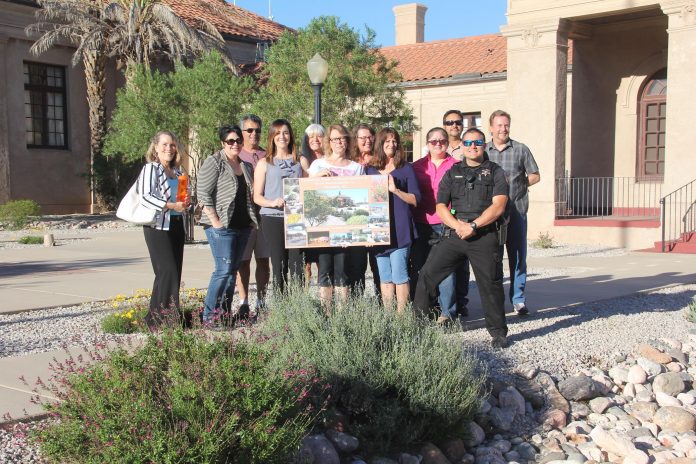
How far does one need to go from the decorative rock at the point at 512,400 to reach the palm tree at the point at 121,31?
63.4ft

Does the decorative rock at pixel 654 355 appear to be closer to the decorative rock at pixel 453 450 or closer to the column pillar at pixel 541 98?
the decorative rock at pixel 453 450

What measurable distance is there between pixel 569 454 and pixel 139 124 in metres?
18.4

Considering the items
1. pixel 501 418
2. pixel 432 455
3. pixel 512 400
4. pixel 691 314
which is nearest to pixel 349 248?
pixel 512 400

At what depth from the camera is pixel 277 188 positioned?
7.70 metres

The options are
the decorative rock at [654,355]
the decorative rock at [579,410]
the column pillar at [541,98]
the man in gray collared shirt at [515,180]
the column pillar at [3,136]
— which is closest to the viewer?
the decorative rock at [579,410]

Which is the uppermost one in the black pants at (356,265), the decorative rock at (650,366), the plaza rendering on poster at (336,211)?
the plaza rendering on poster at (336,211)

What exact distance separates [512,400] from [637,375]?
1.49m

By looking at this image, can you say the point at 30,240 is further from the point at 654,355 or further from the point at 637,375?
the point at 637,375

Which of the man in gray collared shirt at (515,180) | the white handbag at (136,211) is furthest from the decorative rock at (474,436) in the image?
the white handbag at (136,211)

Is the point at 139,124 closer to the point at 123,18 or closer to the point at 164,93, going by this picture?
the point at 164,93

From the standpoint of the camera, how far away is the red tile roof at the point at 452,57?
2500 centimetres

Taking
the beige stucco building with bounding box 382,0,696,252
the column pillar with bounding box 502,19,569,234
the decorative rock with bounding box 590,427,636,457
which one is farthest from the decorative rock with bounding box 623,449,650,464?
the column pillar with bounding box 502,19,569,234

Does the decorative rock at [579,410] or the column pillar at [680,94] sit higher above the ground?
the column pillar at [680,94]

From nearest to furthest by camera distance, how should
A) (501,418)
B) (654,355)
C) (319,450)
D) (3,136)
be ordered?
(319,450) → (501,418) → (654,355) → (3,136)
